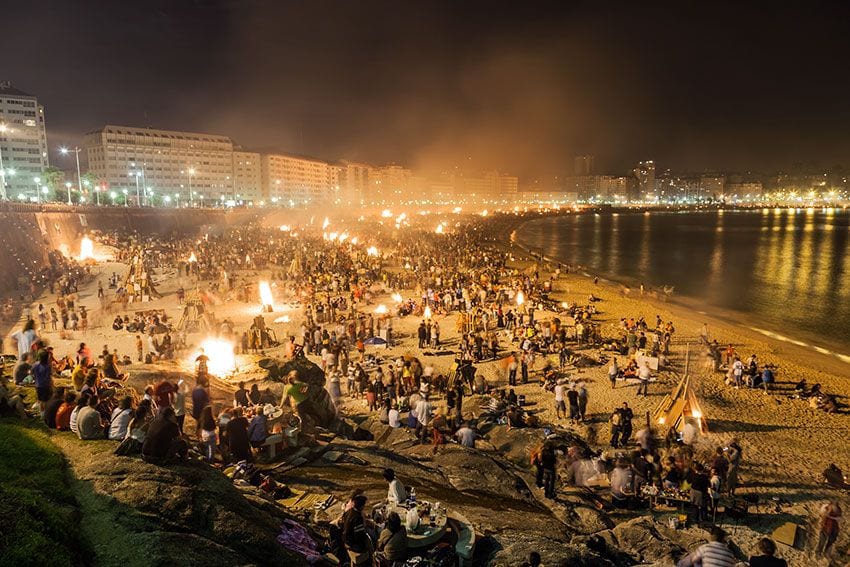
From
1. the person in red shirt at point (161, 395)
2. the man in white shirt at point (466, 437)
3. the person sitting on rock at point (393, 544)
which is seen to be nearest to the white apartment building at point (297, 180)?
the man in white shirt at point (466, 437)

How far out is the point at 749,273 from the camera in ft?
171

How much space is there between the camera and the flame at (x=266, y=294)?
93.7ft

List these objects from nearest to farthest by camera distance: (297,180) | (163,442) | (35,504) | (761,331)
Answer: (35,504), (163,442), (761,331), (297,180)

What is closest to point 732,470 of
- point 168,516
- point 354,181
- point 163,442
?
Answer: point 168,516

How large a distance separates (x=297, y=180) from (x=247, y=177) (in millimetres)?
19573

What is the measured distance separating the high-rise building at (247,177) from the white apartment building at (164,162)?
67.5 inches

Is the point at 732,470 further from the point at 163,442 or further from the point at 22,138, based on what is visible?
the point at 22,138

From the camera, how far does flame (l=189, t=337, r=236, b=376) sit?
52.1ft

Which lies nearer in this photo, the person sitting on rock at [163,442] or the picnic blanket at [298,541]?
the picnic blanket at [298,541]

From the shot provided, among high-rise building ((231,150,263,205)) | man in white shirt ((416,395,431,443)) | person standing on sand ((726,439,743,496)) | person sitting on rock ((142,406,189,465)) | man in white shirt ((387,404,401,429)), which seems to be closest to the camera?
person sitting on rock ((142,406,189,465))

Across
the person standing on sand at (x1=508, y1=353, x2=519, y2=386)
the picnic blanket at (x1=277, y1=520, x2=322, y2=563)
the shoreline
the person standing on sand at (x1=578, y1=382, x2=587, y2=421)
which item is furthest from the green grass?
the shoreline

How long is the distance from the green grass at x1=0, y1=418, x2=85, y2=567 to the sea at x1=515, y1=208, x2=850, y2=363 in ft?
100

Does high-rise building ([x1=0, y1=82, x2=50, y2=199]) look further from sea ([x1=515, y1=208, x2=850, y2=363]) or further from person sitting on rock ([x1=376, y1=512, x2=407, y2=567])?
person sitting on rock ([x1=376, y1=512, x2=407, y2=567])

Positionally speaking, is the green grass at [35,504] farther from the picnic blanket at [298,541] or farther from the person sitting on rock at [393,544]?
the person sitting on rock at [393,544]
